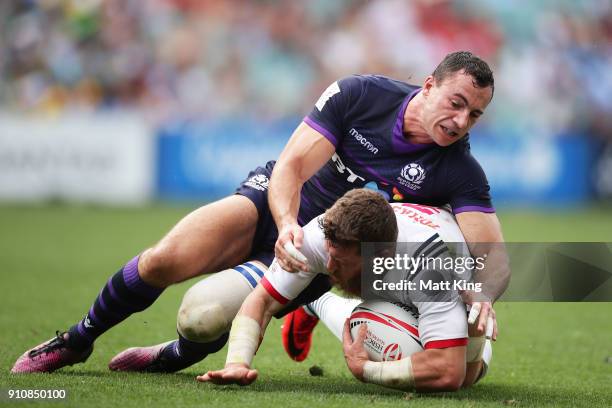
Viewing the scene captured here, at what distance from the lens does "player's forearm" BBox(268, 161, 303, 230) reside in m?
4.91

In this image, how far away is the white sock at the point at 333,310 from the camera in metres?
5.17

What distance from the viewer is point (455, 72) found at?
4977 millimetres

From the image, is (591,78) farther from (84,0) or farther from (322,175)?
(322,175)

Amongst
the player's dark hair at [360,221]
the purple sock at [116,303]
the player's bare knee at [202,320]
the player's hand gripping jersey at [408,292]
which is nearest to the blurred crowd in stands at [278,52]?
the purple sock at [116,303]

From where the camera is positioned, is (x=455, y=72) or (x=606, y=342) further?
(x=606, y=342)

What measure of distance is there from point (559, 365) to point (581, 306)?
3092 mm

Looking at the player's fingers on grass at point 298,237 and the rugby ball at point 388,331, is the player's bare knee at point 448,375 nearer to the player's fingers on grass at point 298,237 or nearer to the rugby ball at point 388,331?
the rugby ball at point 388,331

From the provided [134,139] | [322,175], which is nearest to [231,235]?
[322,175]

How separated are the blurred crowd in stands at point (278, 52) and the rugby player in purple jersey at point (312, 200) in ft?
42.4

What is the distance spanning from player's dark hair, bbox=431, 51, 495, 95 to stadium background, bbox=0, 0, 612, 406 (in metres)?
7.53

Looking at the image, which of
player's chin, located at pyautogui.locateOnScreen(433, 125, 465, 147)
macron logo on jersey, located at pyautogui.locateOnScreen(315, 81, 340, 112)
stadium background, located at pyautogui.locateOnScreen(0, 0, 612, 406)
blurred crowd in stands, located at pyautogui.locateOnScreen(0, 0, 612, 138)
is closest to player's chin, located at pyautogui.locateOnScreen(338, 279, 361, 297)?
player's chin, located at pyautogui.locateOnScreen(433, 125, 465, 147)

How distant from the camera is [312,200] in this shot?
555 cm

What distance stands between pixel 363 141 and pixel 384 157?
0.46 feet

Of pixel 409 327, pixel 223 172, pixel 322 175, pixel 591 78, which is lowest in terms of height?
pixel 409 327
